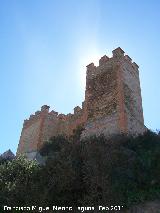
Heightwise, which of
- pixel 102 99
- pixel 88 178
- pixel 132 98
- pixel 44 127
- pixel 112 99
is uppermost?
pixel 44 127

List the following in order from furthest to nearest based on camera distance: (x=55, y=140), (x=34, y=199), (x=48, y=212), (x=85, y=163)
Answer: (x=55, y=140) → (x=85, y=163) → (x=34, y=199) → (x=48, y=212)

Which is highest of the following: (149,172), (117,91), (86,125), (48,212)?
(117,91)

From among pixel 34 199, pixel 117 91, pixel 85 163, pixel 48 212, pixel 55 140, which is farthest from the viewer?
pixel 55 140

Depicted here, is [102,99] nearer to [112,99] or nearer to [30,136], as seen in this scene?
[112,99]

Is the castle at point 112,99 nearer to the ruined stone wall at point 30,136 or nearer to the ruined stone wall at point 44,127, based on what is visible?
the ruined stone wall at point 44,127

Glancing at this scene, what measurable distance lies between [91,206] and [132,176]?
95.8 inches

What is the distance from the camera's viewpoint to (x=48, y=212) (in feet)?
34.7

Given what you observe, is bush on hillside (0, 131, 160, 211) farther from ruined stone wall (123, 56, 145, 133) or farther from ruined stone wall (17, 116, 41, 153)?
ruined stone wall (17, 116, 41, 153)

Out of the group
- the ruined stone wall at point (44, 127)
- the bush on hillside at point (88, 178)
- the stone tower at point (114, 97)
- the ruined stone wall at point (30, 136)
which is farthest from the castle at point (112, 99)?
the bush on hillside at point (88, 178)

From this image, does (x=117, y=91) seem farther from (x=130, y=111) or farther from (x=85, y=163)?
(x=85, y=163)

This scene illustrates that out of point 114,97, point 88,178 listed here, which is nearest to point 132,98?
point 114,97

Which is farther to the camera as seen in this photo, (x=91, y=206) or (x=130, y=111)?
(x=130, y=111)

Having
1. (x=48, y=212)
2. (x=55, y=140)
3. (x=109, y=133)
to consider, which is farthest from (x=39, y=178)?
(x=55, y=140)

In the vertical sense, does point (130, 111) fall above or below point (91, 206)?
above
